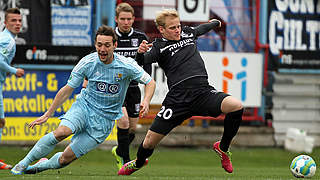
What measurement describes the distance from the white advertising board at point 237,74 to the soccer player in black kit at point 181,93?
5796mm

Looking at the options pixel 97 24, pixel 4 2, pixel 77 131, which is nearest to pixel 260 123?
pixel 97 24

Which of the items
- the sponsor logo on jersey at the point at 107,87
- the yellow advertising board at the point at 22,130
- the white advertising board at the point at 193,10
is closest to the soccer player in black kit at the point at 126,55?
the sponsor logo on jersey at the point at 107,87

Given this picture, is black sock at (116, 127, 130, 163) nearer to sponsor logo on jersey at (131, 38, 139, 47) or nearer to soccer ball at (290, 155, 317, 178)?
sponsor logo on jersey at (131, 38, 139, 47)

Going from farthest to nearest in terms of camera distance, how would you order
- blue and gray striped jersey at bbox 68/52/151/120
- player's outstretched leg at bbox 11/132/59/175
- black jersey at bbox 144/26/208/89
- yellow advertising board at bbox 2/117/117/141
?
yellow advertising board at bbox 2/117/117/141 < black jersey at bbox 144/26/208/89 < blue and gray striped jersey at bbox 68/52/151/120 < player's outstretched leg at bbox 11/132/59/175

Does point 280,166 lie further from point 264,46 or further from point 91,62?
point 91,62

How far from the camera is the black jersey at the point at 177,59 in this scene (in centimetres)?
934

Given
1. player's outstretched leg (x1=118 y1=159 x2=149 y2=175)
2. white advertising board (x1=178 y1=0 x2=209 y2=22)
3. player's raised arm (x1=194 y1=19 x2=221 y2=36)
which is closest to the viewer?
player's outstretched leg (x1=118 y1=159 x2=149 y2=175)

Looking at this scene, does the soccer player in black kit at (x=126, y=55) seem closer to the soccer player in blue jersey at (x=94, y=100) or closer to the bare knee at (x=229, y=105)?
the soccer player in blue jersey at (x=94, y=100)

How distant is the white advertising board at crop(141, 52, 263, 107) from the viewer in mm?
15516

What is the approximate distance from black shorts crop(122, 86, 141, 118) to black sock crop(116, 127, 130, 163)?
411 millimetres

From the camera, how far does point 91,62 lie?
8.99 metres

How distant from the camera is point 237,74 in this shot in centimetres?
1573

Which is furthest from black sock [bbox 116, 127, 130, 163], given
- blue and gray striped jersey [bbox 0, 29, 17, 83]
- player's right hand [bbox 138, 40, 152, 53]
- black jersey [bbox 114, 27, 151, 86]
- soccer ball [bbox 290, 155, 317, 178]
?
soccer ball [bbox 290, 155, 317, 178]

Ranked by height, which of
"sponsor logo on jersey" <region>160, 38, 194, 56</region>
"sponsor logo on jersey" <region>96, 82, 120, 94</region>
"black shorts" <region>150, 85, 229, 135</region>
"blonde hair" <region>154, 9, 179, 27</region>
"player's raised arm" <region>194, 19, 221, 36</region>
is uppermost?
"blonde hair" <region>154, 9, 179, 27</region>
